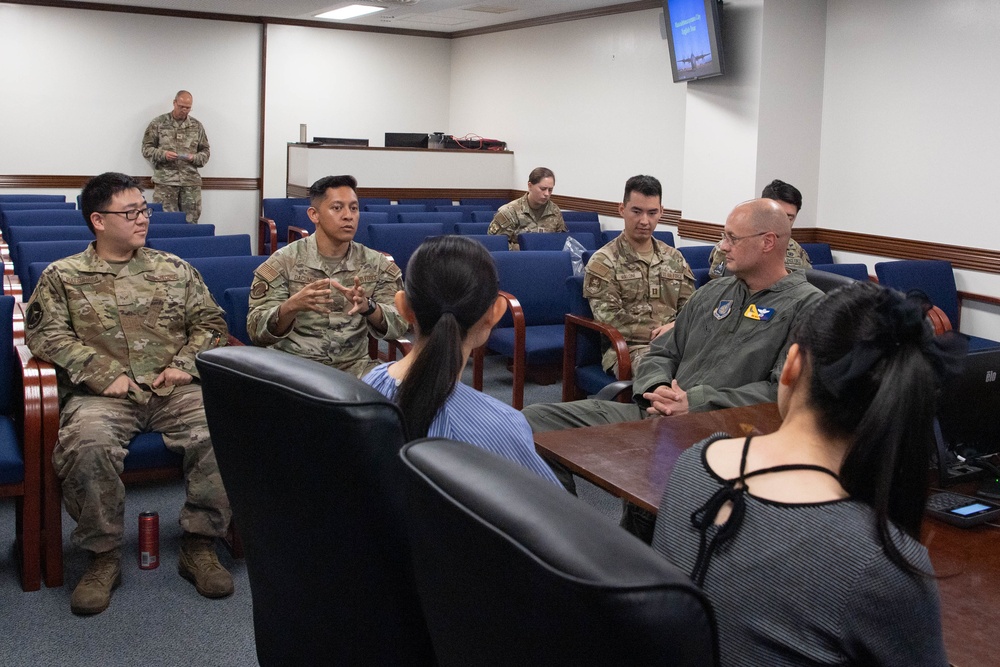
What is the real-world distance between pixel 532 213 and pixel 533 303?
2028 mm

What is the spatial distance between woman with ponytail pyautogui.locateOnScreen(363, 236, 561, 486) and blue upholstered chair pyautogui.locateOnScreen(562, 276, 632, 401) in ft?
7.62

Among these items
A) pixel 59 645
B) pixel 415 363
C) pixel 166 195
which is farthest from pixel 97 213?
pixel 166 195

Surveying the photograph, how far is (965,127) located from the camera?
18.9ft

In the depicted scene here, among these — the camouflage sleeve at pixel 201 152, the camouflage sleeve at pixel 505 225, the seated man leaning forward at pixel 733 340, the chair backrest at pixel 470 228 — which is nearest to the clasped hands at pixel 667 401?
the seated man leaning forward at pixel 733 340

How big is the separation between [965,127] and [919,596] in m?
5.45

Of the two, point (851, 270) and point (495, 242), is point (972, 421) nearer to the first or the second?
point (851, 270)

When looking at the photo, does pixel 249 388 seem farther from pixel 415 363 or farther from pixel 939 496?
pixel 939 496

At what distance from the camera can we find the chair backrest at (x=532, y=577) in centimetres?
67

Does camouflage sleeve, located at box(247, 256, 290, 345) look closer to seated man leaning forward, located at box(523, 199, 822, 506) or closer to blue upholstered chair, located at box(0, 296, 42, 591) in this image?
blue upholstered chair, located at box(0, 296, 42, 591)

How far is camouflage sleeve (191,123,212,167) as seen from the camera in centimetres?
1025

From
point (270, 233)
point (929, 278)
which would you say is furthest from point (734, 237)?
point (270, 233)

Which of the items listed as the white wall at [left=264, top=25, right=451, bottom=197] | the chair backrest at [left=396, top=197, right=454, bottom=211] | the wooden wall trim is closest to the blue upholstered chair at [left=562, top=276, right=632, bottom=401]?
the chair backrest at [left=396, top=197, right=454, bottom=211]

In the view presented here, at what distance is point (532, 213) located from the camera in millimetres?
6871

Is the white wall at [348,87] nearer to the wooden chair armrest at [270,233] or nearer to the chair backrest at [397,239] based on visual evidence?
the wooden chair armrest at [270,233]
